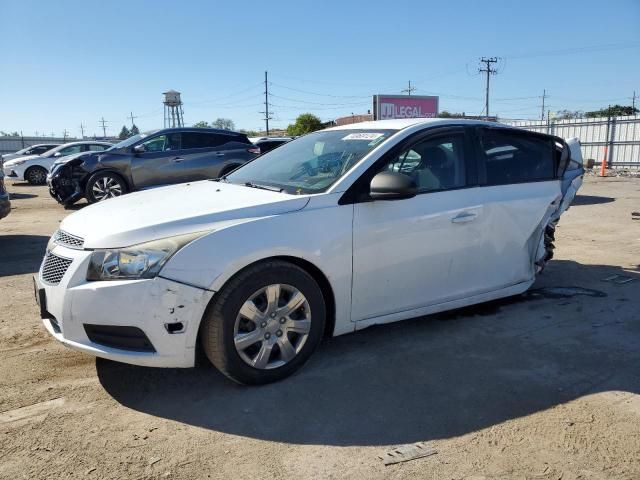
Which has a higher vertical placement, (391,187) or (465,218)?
(391,187)

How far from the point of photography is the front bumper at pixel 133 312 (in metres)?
2.99

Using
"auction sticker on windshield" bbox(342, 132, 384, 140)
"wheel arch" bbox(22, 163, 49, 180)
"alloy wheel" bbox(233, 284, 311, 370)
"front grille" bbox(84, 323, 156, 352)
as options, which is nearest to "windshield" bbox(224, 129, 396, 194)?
"auction sticker on windshield" bbox(342, 132, 384, 140)

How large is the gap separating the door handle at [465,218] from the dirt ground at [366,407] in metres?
0.92

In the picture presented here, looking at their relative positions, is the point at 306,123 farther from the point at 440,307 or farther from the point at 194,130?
the point at 440,307

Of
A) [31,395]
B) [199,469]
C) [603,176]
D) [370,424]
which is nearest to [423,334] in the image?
[370,424]

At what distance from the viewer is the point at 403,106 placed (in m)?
20.0

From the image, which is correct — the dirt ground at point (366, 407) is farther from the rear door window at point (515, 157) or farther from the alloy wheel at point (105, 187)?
the alloy wheel at point (105, 187)

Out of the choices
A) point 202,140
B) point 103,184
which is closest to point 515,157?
point 202,140

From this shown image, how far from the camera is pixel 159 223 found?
3160mm

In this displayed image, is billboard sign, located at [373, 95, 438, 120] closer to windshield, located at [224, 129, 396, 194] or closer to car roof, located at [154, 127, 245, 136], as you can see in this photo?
car roof, located at [154, 127, 245, 136]

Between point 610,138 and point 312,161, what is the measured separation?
2809cm

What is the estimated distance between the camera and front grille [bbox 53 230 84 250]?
3226mm

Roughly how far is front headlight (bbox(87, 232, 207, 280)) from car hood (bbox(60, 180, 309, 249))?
5 cm

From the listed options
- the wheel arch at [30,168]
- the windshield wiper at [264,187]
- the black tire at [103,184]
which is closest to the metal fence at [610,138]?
the black tire at [103,184]
